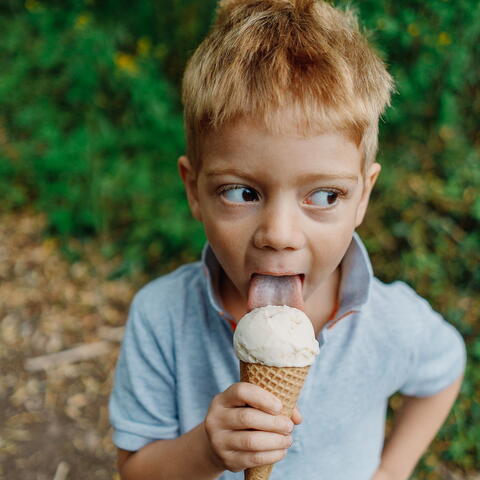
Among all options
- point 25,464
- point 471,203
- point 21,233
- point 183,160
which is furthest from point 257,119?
point 21,233

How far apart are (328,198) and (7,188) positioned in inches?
134

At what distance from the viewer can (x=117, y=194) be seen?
3.70 m

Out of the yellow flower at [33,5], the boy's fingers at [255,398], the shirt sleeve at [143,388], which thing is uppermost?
the boy's fingers at [255,398]

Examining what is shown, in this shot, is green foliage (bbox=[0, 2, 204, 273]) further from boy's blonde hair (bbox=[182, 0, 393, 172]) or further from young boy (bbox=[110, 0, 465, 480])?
boy's blonde hair (bbox=[182, 0, 393, 172])

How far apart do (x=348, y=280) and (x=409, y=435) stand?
2.46 feet

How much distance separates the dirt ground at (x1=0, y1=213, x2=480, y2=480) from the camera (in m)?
3.08

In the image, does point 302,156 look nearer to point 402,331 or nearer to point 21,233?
point 402,331

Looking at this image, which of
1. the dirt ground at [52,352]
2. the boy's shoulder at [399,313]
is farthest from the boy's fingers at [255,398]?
the dirt ground at [52,352]

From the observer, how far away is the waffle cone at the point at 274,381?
1.29m

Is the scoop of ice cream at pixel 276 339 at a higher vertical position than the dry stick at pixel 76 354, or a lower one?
higher

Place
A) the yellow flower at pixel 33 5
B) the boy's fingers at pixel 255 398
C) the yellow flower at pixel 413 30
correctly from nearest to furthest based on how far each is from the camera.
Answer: the boy's fingers at pixel 255 398
the yellow flower at pixel 413 30
the yellow flower at pixel 33 5

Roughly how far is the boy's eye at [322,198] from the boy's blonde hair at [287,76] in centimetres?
14

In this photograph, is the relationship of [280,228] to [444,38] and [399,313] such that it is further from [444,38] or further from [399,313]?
[444,38]

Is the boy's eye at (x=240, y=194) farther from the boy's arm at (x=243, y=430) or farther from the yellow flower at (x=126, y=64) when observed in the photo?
the yellow flower at (x=126, y=64)
